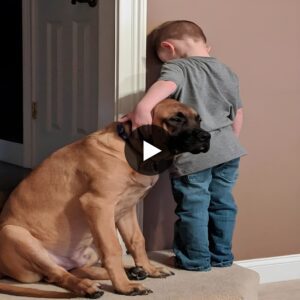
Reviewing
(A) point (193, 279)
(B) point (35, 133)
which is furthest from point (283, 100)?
(B) point (35, 133)

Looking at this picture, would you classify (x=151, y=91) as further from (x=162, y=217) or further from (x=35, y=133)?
(x=35, y=133)

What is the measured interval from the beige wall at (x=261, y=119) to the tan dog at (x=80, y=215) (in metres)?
0.47

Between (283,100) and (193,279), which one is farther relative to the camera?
(283,100)

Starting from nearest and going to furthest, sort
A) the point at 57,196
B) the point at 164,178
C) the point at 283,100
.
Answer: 1. the point at 57,196
2. the point at 164,178
3. the point at 283,100

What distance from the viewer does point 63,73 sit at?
3072mm

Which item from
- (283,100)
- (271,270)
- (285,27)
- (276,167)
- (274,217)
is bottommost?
(271,270)

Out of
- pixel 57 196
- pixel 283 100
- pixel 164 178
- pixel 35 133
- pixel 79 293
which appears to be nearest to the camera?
pixel 79 293

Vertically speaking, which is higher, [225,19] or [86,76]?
[225,19]

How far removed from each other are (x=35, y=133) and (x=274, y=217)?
57.1 inches

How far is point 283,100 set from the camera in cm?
271

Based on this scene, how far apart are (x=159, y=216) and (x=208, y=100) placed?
57cm

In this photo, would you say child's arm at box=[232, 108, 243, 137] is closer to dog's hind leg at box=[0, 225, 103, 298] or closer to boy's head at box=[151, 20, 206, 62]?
boy's head at box=[151, 20, 206, 62]

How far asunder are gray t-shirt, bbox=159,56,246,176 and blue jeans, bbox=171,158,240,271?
0.17 ft

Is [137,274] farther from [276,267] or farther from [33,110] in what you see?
[33,110]
